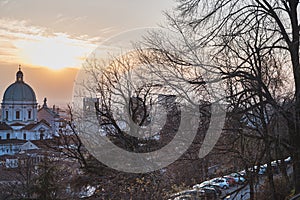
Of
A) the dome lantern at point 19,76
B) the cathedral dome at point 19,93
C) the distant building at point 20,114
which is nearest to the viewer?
the distant building at point 20,114

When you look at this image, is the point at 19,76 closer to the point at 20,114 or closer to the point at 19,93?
the point at 19,93

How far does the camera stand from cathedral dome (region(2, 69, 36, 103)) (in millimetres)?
47906

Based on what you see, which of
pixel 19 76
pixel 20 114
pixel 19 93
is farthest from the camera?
pixel 19 76

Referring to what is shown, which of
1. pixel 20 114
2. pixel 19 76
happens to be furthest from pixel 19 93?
pixel 20 114

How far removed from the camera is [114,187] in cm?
813

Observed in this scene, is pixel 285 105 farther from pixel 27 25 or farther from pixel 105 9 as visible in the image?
pixel 27 25

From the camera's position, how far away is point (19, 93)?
4828 centimetres

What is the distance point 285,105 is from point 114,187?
157 inches

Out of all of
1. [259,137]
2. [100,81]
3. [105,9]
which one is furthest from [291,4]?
[100,81]

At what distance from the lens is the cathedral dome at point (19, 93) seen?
4791cm

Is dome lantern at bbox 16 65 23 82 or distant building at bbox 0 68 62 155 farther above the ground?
dome lantern at bbox 16 65 23 82

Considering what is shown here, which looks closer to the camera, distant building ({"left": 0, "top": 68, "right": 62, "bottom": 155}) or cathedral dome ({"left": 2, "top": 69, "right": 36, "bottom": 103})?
distant building ({"left": 0, "top": 68, "right": 62, "bottom": 155})

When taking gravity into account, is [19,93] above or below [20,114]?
above

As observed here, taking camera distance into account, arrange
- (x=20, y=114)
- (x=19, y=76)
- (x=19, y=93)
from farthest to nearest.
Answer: (x=19, y=76)
(x=20, y=114)
(x=19, y=93)
